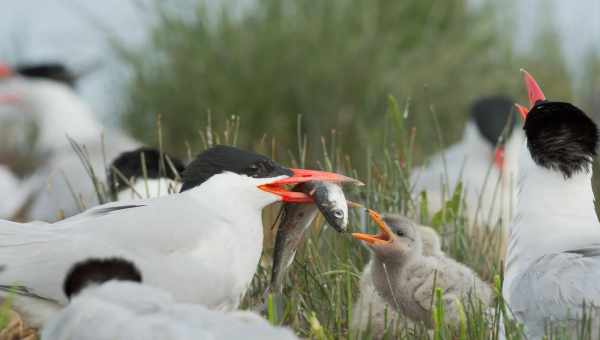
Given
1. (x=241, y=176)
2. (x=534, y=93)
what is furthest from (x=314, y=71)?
(x=241, y=176)

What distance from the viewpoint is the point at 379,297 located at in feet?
13.4

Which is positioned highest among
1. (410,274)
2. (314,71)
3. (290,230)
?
(314,71)

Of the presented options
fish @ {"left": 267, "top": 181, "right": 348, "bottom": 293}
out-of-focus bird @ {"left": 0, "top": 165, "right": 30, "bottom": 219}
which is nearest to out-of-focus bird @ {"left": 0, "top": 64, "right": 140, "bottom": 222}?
out-of-focus bird @ {"left": 0, "top": 165, "right": 30, "bottom": 219}

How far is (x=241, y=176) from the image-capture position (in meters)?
3.44

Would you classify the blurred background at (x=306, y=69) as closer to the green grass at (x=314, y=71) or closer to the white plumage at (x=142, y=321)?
the green grass at (x=314, y=71)

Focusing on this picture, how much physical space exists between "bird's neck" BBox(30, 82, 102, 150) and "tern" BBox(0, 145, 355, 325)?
6937mm

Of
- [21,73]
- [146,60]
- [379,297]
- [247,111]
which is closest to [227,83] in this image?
[247,111]

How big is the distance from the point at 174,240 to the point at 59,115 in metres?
7.76

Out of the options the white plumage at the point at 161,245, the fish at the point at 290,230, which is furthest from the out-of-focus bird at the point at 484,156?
the white plumage at the point at 161,245

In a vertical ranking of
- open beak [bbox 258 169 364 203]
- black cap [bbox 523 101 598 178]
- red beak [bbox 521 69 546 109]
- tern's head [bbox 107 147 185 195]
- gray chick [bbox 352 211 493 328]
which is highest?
red beak [bbox 521 69 546 109]

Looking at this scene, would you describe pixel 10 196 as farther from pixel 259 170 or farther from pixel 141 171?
pixel 259 170

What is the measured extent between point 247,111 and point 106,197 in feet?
15.6

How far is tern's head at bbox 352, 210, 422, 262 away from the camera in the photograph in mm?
4035

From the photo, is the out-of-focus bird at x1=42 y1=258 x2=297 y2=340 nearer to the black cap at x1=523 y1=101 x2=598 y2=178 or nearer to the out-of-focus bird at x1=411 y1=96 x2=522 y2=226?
the black cap at x1=523 y1=101 x2=598 y2=178
